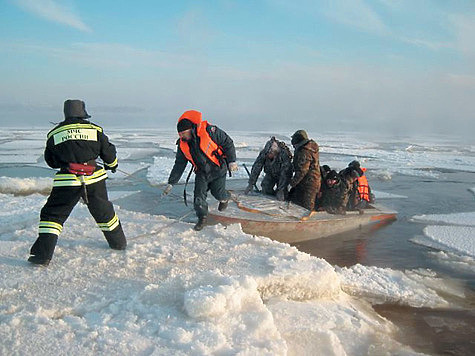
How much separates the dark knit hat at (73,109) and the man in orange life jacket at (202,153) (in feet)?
3.77

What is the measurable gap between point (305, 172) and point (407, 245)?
1.92 metres

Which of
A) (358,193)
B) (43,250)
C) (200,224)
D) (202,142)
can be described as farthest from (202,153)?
(358,193)

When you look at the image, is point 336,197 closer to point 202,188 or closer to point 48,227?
point 202,188

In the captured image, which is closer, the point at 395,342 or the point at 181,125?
the point at 395,342

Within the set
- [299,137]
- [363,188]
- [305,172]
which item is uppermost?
[299,137]

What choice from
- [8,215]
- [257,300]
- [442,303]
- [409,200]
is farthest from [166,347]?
[409,200]

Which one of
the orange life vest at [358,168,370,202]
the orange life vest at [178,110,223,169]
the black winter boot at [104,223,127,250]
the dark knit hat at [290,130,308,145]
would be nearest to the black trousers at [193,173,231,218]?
the orange life vest at [178,110,223,169]

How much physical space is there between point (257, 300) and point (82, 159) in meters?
1.81

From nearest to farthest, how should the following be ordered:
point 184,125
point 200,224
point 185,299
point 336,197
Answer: point 185,299
point 184,125
point 200,224
point 336,197

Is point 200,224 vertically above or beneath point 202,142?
beneath

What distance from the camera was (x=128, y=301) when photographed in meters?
2.73

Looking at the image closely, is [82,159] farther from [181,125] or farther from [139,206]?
[139,206]

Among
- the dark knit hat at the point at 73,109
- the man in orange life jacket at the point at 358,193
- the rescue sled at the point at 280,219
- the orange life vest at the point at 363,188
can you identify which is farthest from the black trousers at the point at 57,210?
the orange life vest at the point at 363,188

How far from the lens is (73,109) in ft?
10.7
